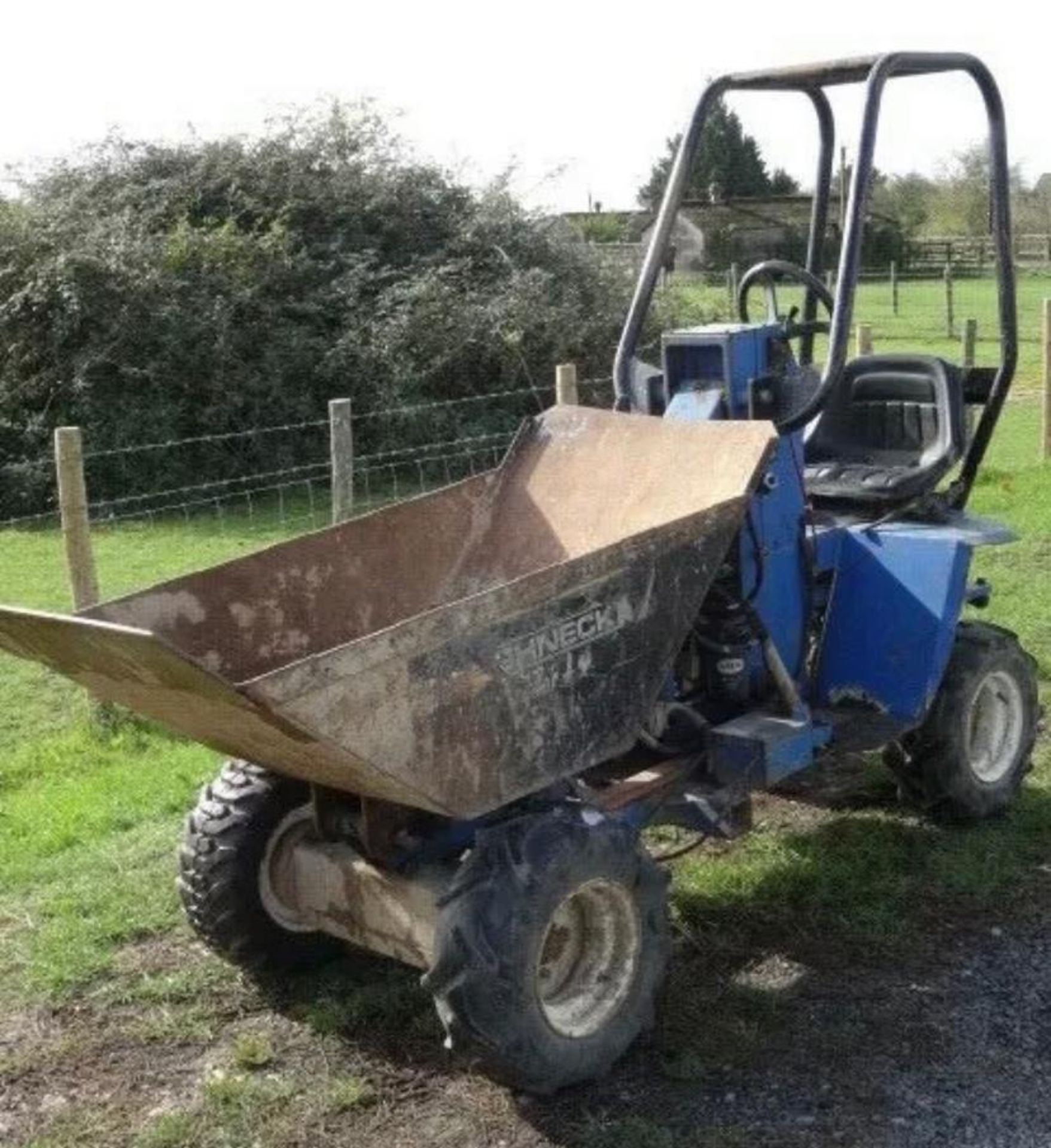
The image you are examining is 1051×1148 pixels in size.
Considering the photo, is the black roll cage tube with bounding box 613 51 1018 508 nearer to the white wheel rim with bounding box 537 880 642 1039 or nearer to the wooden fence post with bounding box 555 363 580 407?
the white wheel rim with bounding box 537 880 642 1039

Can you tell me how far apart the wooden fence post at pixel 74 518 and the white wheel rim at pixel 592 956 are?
11.8 feet

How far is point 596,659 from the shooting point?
3.88m

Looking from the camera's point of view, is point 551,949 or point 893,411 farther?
point 893,411

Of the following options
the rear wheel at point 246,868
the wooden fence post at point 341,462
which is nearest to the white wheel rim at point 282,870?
the rear wheel at point 246,868

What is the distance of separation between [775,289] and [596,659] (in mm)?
2068

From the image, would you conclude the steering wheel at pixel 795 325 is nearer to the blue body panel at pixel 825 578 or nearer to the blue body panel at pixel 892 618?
the blue body panel at pixel 825 578

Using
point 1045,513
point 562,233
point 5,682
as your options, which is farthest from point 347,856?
point 562,233

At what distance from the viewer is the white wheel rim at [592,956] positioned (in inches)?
151

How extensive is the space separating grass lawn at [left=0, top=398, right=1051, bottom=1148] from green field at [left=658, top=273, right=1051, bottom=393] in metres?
9.52

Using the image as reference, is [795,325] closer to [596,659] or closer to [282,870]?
[596,659]

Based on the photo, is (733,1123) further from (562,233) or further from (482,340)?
(562,233)

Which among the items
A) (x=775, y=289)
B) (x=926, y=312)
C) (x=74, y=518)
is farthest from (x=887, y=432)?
(x=926, y=312)

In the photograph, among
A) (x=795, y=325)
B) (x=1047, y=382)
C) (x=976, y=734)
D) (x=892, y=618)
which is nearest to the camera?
(x=892, y=618)

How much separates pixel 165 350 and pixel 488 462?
3017mm
